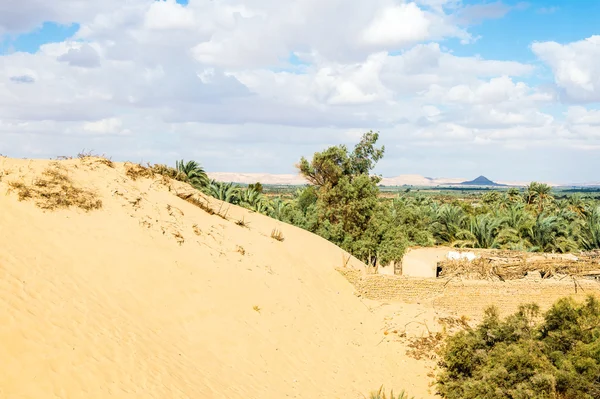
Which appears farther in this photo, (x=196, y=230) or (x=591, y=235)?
(x=591, y=235)

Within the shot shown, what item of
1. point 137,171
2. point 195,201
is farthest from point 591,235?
point 137,171

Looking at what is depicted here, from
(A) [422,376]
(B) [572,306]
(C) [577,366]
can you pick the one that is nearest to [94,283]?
(A) [422,376]

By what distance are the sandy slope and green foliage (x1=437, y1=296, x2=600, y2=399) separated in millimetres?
1854

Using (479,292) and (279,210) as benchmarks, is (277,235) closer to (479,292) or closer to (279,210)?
(479,292)

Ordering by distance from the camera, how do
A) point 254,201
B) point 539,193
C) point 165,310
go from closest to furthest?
point 165,310, point 254,201, point 539,193

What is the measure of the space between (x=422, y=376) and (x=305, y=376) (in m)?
3.99

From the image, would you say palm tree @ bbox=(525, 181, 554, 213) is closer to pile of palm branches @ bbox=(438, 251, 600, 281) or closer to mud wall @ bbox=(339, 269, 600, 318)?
pile of palm branches @ bbox=(438, 251, 600, 281)

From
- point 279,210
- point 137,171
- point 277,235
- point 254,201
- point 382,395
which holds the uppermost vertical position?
point 137,171

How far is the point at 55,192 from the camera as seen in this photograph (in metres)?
13.9

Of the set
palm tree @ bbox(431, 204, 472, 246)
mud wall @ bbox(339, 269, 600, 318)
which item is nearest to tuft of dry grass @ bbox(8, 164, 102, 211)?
mud wall @ bbox(339, 269, 600, 318)

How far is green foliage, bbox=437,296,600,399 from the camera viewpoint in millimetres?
10664

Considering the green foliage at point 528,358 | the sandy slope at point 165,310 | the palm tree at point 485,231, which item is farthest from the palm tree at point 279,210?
the green foliage at point 528,358

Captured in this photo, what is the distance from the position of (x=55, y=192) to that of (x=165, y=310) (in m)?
5.15

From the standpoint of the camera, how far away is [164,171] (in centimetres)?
2114
